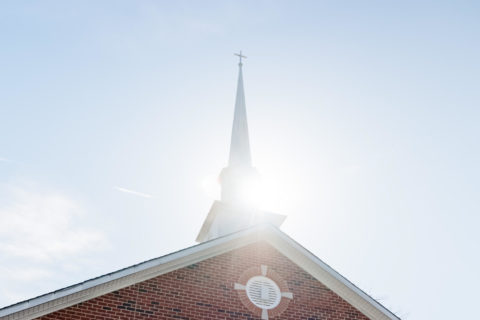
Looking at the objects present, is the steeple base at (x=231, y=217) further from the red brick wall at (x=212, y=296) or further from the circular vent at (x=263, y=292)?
the circular vent at (x=263, y=292)

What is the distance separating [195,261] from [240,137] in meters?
13.5

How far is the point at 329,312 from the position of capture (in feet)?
38.1

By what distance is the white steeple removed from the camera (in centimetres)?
2006

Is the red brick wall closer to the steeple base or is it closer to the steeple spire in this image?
the steeple base

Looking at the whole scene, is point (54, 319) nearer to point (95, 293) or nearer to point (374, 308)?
point (95, 293)

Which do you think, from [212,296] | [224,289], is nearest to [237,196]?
[224,289]

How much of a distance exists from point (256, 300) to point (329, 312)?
195cm

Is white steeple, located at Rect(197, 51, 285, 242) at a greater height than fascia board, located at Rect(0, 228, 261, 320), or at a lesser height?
greater

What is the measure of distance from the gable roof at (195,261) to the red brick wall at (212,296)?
131 millimetres

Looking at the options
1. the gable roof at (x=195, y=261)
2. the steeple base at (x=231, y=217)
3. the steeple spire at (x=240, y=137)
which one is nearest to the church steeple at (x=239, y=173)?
the steeple spire at (x=240, y=137)

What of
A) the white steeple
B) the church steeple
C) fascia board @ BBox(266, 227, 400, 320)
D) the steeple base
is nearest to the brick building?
fascia board @ BBox(266, 227, 400, 320)

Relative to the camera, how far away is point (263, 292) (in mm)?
11445

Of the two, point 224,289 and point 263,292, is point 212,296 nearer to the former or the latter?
point 224,289

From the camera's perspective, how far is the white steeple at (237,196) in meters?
20.1
